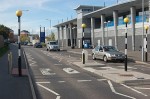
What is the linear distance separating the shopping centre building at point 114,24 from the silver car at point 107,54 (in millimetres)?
4461

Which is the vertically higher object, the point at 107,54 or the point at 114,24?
the point at 114,24

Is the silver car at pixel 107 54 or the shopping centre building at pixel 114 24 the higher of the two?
the shopping centre building at pixel 114 24

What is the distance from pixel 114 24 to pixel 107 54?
1340 inches

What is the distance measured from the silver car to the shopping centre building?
4461 mm

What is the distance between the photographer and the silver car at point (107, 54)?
29.6 metres

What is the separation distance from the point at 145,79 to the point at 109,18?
2479 inches

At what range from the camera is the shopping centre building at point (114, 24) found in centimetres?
5347

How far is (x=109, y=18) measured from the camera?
7775cm

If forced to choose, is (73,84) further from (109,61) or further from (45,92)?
(109,61)

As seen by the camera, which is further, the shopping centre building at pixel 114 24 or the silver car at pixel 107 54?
the shopping centre building at pixel 114 24

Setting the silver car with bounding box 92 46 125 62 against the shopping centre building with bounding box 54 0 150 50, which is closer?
the silver car with bounding box 92 46 125 62

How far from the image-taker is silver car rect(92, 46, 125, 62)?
97.2 feet

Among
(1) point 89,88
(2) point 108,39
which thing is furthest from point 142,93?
(2) point 108,39

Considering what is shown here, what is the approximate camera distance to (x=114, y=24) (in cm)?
6338
